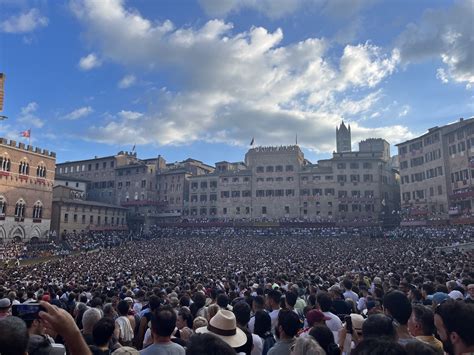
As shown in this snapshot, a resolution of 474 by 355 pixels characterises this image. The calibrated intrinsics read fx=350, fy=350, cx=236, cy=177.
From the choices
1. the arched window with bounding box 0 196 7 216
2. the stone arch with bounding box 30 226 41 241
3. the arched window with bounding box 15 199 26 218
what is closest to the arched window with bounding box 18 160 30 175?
the arched window with bounding box 15 199 26 218

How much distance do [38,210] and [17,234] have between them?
4916 millimetres

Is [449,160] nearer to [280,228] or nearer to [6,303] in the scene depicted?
[280,228]

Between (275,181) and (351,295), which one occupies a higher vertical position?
(275,181)

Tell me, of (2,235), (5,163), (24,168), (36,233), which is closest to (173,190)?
(36,233)

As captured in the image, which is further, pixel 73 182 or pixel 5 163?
pixel 73 182

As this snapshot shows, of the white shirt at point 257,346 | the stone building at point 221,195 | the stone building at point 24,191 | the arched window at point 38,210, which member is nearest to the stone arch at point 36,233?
the stone building at point 24,191

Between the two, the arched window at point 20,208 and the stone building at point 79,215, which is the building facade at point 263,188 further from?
the arched window at point 20,208

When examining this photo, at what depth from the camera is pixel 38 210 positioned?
54.8 metres

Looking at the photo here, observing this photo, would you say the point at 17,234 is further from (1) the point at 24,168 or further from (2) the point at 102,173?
(2) the point at 102,173

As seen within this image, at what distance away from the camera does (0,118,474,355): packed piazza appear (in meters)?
4.92

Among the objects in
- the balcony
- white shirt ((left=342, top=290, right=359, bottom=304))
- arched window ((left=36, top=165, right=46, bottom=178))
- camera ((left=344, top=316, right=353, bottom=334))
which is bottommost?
white shirt ((left=342, top=290, right=359, bottom=304))

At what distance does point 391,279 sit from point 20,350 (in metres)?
12.0

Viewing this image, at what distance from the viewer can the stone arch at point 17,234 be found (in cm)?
5022

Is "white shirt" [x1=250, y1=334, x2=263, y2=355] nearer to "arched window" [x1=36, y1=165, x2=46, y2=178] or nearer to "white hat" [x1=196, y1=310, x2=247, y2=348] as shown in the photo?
"white hat" [x1=196, y1=310, x2=247, y2=348]
